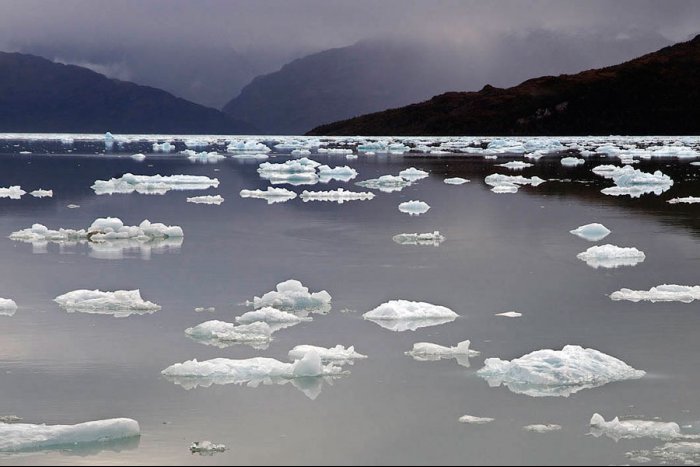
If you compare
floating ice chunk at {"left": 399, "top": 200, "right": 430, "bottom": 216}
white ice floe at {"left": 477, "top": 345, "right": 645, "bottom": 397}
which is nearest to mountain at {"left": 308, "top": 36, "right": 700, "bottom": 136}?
floating ice chunk at {"left": 399, "top": 200, "right": 430, "bottom": 216}

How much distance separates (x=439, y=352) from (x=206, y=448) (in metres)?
2.59

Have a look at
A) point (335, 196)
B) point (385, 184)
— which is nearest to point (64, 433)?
point (335, 196)

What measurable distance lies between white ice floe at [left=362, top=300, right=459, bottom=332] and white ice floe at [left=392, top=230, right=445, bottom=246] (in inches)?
206

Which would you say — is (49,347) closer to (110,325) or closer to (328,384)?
(110,325)

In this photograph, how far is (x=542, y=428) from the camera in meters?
A: 5.93

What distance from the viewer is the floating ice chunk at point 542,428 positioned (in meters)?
5.89

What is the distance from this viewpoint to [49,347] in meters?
7.74

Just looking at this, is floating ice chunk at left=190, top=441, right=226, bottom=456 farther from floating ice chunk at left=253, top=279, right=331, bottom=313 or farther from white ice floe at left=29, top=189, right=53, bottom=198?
white ice floe at left=29, top=189, right=53, bottom=198

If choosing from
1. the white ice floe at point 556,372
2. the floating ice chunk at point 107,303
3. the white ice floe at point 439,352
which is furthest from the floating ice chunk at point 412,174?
the white ice floe at point 556,372

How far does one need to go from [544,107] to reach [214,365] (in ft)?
468

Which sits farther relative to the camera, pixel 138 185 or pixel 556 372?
pixel 138 185

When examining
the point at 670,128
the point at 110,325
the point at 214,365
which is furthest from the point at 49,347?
the point at 670,128

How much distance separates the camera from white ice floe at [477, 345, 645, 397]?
22.4 ft

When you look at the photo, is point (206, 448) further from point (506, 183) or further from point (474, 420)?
point (506, 183)
